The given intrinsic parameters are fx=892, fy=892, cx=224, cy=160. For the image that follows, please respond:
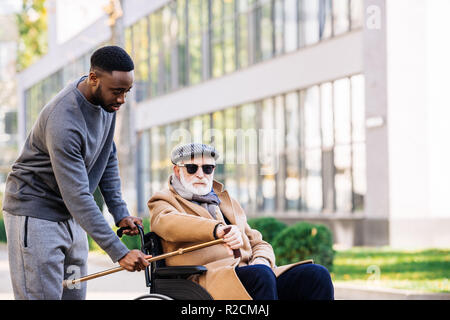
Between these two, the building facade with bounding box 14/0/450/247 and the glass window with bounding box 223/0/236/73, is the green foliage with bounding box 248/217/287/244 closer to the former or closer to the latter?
the building facade with bounding box 14/0/450/247

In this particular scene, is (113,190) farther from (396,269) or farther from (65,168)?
(396,269)

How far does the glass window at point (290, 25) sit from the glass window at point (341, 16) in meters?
1.91

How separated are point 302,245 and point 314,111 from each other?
11.2 meters

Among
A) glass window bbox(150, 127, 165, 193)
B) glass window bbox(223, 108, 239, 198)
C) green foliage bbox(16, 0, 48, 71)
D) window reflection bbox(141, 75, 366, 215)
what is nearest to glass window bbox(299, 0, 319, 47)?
window reflection bbox(141, 75, 366, 215)

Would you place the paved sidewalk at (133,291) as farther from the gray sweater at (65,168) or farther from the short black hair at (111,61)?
the short black hair at (111,61)

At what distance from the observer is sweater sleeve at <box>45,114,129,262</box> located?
3.79 metres

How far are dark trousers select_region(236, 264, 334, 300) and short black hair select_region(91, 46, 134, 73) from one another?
3.85ft

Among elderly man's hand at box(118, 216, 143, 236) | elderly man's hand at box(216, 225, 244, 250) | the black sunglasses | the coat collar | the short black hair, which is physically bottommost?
elderly man's hand at box(216, 225, 244, 250)

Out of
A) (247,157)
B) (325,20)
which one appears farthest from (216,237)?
(247,157)

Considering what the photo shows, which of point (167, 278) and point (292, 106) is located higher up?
point (292, 106)

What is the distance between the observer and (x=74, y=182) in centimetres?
380

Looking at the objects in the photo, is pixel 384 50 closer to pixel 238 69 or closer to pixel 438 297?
pixel 238 69
